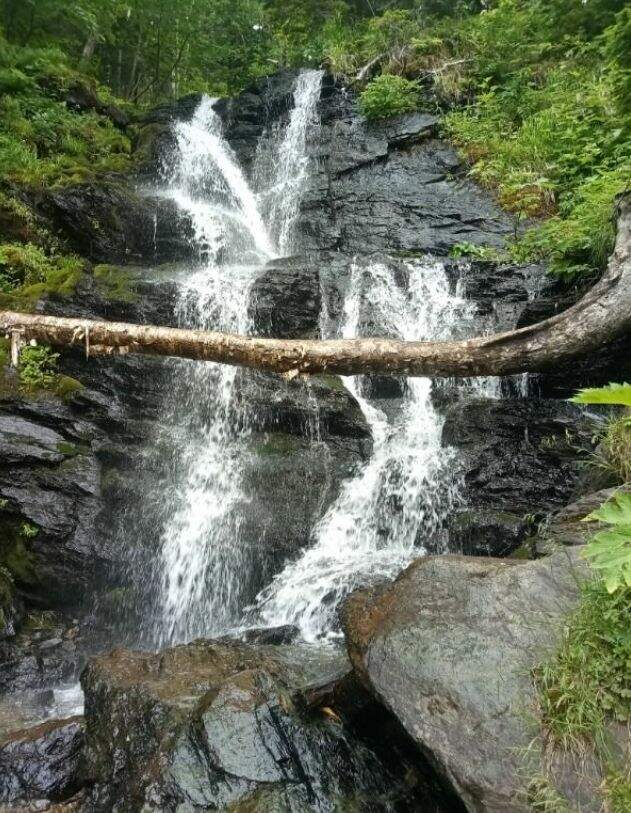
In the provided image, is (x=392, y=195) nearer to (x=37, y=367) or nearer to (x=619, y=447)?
(x=37, y=367)

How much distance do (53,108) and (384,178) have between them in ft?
27.9

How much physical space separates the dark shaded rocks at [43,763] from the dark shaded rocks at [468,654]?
2236mm

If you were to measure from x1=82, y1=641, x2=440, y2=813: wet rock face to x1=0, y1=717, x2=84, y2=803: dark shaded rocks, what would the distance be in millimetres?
406

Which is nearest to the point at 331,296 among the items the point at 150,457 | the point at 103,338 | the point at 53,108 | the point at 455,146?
the point at 150,457

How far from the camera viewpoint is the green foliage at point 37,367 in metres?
7.25

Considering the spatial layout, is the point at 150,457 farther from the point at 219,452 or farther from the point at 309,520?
the point at 309,520

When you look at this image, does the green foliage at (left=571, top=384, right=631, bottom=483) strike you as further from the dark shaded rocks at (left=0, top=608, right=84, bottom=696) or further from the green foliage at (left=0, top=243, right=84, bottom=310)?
the green foliage at (left=0, top=243, right=84, bottom=310)

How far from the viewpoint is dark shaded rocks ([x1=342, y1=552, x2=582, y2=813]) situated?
231 centimetres

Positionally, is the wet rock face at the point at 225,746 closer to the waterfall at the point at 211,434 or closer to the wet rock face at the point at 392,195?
the waterfall at the point at 211,434

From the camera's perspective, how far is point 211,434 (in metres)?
7.99

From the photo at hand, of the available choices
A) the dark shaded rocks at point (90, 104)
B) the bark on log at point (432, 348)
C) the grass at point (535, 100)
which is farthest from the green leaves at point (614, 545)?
the dark shaded rocks at point (90, 104)

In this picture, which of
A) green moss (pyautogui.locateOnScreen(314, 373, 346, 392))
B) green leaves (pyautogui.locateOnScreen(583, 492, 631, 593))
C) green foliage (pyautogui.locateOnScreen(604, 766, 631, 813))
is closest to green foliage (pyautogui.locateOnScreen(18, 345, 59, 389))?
green moss (pyautogui.locateOnScreen(314, 373, 346, 392))

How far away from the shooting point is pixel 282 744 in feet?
10.1

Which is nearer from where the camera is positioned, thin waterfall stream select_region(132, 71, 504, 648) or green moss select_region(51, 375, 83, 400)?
thin waterfall stream select_region(132, 71, 504, 648)
